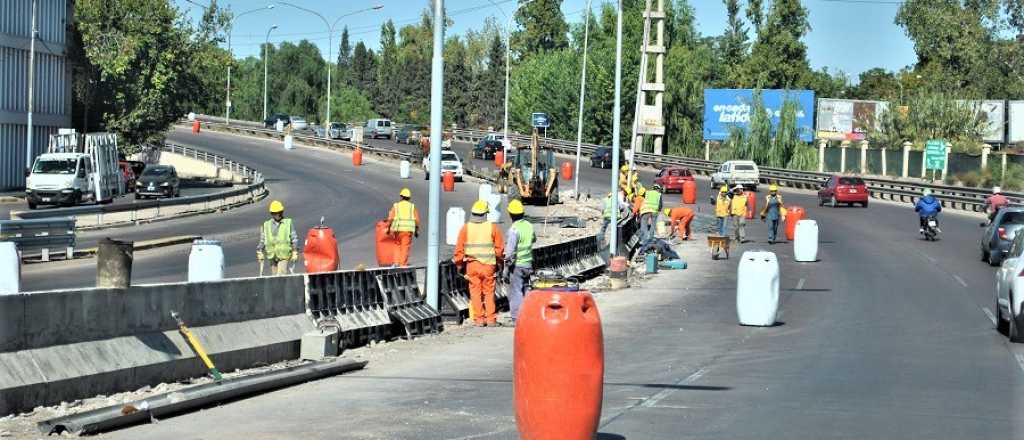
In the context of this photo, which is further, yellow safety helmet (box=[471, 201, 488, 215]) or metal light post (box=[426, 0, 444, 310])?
yellow safety helmet (box=[471, 201, 488, 215])

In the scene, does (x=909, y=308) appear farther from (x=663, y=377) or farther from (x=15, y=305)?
(x=15, y=305)

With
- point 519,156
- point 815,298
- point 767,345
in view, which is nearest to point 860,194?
point 519,156

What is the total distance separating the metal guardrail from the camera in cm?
3041

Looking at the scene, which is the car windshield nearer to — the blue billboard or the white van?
the blue billboard

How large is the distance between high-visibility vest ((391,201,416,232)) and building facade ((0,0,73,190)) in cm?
3976

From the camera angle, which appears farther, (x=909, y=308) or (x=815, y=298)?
(x=815, y=298)

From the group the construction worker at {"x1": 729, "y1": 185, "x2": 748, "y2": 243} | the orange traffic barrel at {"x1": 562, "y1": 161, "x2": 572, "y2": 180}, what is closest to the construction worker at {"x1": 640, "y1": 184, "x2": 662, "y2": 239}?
the construction worker at {"x1": 729, "y1": 185, "x2": 748, "y2": 243}

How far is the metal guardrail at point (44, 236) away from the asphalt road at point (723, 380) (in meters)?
11.9

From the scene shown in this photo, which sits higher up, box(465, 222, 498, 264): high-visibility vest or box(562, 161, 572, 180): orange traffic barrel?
box(465, 222, 498, 264): high-visibility vest

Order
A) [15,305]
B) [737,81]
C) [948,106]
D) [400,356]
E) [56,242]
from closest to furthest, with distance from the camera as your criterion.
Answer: [15,305]
[400,356]
[56,242]
[948,106]
[737,81]

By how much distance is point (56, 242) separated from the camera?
3122 cm

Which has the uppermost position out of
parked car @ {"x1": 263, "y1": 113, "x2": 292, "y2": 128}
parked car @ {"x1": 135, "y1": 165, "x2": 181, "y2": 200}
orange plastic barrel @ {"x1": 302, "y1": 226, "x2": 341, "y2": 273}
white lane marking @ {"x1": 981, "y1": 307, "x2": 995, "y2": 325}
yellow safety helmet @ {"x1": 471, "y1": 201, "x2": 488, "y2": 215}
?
parked car @ {"x1": 263, "y1": 113, "x2": 292, "y2": 128}

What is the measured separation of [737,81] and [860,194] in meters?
55.4

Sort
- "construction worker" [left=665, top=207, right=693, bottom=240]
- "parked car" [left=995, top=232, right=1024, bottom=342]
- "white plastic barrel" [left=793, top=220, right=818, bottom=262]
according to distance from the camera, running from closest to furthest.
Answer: "parked car" [left=995, top=232, right=1024, bottom=342]
"white plastic barrel" [left=793, top=220, right=818, bottom=262]
"construction worker" [left=665, top=207, right=693, bottom=240]
